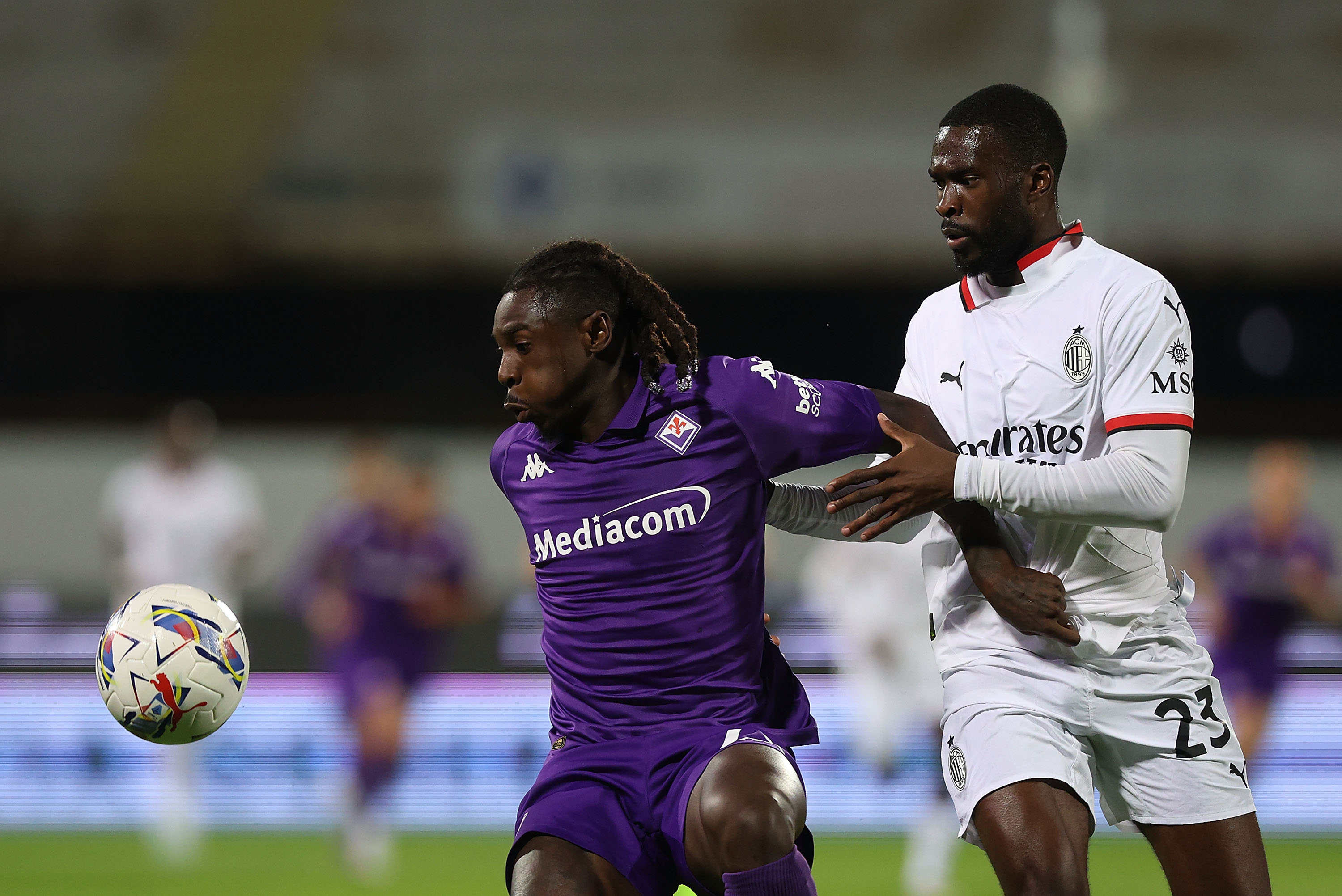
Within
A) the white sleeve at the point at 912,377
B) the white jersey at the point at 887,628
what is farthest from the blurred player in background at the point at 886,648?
the white sleeve at the point at 912,377

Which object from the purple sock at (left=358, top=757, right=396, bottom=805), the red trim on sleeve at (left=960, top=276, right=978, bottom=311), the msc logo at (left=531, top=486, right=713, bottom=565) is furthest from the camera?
the purple sock at (left=358, top=757, right=396, bottom=805)

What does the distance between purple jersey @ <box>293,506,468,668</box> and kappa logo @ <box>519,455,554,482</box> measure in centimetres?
530

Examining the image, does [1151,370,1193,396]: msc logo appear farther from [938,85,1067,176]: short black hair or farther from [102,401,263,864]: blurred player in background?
[102,401,263,864]: blurred player in background

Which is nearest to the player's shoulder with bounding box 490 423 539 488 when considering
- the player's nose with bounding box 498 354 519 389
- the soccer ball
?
the player's nose with bounding box 498 354 519 389

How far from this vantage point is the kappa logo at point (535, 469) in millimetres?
3311

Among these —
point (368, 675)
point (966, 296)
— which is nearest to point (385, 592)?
point (368, 675)

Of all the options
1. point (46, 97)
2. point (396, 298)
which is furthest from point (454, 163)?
point (46, 97)

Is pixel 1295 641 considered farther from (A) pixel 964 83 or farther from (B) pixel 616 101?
(B) pixel 616 101

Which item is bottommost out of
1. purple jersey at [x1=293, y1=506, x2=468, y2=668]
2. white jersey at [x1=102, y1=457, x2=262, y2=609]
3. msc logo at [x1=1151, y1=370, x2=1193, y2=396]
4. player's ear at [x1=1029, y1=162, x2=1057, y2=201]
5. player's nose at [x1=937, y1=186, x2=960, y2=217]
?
msc logo at [x1=1151, y1=370, x2=1193, y2=396]

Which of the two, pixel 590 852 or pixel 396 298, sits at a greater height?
pixel 396 298

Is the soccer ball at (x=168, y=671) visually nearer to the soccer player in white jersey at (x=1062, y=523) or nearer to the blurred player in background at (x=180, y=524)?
the soccer player in white jersey at (x=1062, y=523)

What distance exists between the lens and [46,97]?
13.4 meters

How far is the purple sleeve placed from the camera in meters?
3.23

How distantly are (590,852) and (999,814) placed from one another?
782 millimetres
